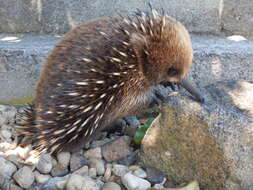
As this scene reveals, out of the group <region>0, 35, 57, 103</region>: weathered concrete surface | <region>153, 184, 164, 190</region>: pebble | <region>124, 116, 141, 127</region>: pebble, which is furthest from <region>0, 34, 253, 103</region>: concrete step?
<region>153, 184, 164, 190</region>: pebble

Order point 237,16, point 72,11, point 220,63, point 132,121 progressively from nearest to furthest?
point 132,121 → point 220,63 → point 72,11 → point 237,16

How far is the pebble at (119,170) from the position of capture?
256 cm

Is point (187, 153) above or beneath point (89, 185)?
above

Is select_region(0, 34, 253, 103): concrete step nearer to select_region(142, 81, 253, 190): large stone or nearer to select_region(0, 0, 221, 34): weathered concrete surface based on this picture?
select_region(0, 0, 221, 34): weathered concrete surface

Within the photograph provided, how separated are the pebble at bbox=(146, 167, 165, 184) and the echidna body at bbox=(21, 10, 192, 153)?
18.6 inches

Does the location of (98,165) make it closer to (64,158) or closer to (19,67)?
(64,158)

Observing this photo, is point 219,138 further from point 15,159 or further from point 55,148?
point 15,159

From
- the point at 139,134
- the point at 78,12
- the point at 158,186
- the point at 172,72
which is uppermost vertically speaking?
the point at 78,12

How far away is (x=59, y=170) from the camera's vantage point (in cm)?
261

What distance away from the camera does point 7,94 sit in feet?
11.0

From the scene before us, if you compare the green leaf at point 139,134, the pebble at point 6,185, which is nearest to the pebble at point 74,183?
the pebble at point 6,185

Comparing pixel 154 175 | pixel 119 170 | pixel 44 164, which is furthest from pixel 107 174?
pixel 44 164

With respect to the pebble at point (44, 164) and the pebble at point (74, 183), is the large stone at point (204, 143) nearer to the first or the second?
the pebble at point (74, 183)

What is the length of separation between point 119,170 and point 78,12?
5.37ft
